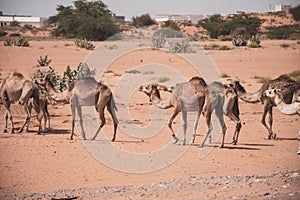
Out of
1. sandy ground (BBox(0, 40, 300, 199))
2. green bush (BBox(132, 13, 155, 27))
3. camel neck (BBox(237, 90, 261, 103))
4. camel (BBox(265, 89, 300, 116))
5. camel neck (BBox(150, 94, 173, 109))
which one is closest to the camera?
sandy ground (BBox(0, 40, 300, 199))

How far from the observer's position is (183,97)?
1320 centimetres

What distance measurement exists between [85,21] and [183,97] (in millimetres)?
44333

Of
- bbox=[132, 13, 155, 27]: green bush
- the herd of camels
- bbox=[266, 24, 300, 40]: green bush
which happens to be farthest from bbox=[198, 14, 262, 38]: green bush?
the herd of camels

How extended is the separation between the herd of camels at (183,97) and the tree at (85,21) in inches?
1623

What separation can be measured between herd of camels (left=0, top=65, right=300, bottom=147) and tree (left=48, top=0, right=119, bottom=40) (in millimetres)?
41218

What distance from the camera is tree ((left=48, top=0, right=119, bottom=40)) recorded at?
Answer: 55250 millimetres

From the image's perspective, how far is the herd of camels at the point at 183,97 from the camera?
42.7 ft

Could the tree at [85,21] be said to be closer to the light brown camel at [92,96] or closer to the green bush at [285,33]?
the green bush at [285,33]

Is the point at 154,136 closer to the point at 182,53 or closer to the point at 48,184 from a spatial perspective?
the point at 48,184

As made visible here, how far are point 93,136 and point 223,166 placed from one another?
13.5 feet

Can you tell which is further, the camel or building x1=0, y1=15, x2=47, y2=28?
building x1=0, y1=15, x2=47, y2=28

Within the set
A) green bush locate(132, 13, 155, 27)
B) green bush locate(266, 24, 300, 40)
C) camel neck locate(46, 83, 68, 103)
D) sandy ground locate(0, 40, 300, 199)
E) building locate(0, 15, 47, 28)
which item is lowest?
sandy ground locate(0, 40, 300, 199)

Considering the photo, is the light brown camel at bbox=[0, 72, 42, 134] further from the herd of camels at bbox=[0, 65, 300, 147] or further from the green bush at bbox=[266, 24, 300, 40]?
the green bush at bbox=[266, 24, 300, 40]

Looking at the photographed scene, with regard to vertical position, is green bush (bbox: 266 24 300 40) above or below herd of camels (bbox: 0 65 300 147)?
above
